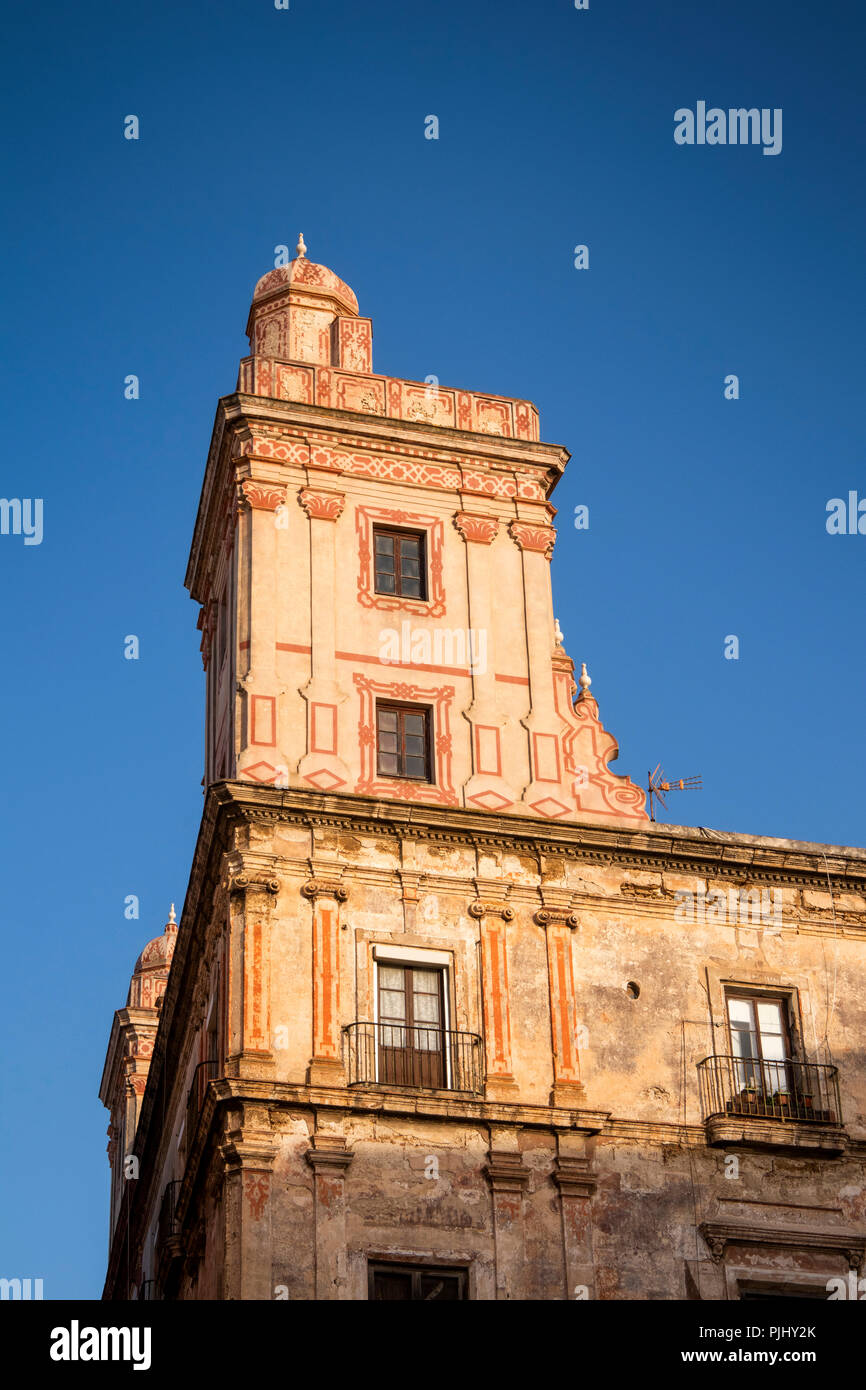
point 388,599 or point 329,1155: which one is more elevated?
point 388,599

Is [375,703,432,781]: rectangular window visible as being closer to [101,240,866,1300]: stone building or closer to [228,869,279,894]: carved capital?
[101,240,866,1300]: stone building

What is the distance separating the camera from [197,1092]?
38.3 meters

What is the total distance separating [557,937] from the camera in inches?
1491

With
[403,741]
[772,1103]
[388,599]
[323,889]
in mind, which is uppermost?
[388,599]

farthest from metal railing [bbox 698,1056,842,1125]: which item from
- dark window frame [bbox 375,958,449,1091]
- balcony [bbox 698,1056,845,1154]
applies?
dark window frame [bbox 375,958,449,1091]

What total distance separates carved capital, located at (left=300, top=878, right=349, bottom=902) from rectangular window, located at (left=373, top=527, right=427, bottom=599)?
644cm

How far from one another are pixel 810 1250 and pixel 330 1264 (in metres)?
8.23

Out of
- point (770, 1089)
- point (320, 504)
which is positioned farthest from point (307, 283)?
point (770, 1089)

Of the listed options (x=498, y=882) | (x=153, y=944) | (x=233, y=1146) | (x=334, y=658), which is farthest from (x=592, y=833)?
(x=153, y=944)

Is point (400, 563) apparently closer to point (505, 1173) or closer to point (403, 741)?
point (403, 741)

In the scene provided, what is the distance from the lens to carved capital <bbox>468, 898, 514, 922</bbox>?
3756cm

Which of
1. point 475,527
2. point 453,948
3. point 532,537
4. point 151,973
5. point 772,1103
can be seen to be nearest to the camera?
point 453,948

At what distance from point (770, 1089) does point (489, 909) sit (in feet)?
18.7

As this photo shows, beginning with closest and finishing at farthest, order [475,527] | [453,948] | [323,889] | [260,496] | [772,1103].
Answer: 1. [323,889]
2. [453,948]
3. [772,1103]
4. [260,496]
5. [475,527]
